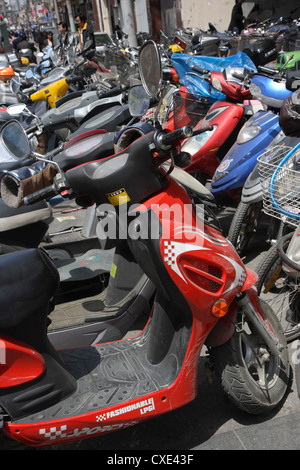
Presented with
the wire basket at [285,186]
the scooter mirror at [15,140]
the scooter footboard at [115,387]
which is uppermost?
the scooter mirror at [15,140]

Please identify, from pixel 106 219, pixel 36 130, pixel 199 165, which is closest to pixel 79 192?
pixel 106 219

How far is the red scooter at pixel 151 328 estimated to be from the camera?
1.98 metres

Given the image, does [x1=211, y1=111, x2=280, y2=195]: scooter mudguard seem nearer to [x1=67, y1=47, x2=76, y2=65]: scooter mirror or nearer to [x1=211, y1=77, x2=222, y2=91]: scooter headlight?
[x1=211, y1=77, x2=222, y2=91]: scooter headlight

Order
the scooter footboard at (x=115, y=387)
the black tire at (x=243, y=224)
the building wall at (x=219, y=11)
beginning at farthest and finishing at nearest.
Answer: the building wall at (x=219, y=11) < the black tire at (x=243, y=224) < the scooter footboard at (x=115, y=387)

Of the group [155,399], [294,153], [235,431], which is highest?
[294,153]

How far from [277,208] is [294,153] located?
0.34 metres

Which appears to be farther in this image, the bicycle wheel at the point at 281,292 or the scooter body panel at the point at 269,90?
the scooter body panel at the point at 269,90

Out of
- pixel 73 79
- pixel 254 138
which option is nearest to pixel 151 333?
pixel 254 138

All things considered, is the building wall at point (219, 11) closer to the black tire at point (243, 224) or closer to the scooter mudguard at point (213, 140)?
the scooter mudguard at point (213, 140)

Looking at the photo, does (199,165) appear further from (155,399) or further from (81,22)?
(81,22)

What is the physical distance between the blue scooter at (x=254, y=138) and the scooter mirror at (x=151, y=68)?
150cm

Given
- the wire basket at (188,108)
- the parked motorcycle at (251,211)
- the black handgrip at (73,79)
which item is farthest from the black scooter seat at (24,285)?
the black handgrip at (73,79)

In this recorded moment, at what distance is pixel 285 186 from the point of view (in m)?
2.59

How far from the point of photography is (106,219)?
98.9 inches
